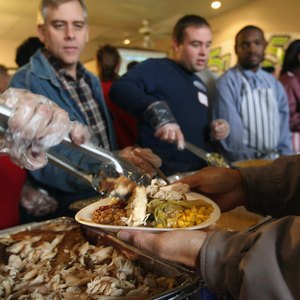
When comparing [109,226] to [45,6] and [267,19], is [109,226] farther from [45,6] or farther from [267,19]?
[267,19]

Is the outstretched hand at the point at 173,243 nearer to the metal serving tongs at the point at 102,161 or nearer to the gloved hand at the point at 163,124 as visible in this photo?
the metal serving tongs at the point at 102,161

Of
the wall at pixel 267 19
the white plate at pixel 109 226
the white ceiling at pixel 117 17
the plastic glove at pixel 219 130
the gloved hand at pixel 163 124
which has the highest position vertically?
the white ceiling at pixel 117 17

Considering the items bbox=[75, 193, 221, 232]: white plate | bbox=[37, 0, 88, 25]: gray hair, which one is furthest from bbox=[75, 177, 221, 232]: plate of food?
bbox=[37, 0, 88, 25]: gray hair

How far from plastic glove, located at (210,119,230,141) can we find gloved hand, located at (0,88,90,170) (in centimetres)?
118

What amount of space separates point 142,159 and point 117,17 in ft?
13.0

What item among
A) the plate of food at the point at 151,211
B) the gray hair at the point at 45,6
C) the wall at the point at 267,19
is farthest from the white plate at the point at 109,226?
the wall at the point at 267,19

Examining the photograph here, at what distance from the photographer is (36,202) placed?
1107 mm

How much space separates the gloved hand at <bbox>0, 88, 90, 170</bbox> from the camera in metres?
0.49

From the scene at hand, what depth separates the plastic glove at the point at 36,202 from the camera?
1094 millimetres

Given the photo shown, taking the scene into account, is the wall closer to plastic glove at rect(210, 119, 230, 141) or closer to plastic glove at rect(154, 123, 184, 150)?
Answer: plastic glove at rect(210, 119, 230, 141)

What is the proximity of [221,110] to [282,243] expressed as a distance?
1430mm

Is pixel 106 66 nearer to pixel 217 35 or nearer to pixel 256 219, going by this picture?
pixel 256 219

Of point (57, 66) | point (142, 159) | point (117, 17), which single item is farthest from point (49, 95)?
point (117, 17)

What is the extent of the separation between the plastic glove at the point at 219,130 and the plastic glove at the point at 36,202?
844 mm
